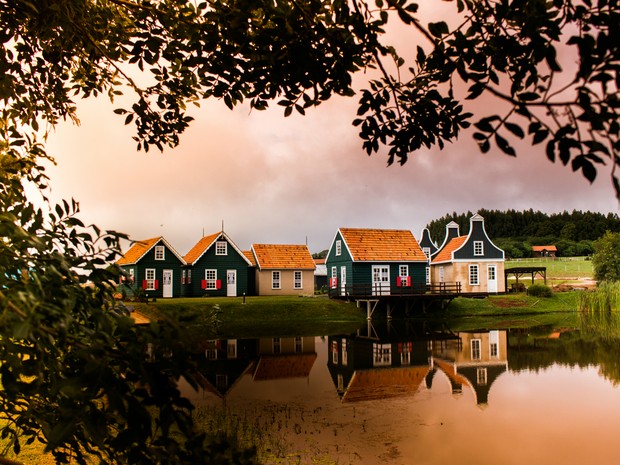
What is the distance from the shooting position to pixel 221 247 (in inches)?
1534

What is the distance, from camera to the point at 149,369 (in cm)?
193

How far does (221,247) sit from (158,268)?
4.87 m

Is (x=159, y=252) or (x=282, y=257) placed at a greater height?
(x=159, y=252)

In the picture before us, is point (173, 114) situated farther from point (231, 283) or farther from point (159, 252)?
point (231, 283)

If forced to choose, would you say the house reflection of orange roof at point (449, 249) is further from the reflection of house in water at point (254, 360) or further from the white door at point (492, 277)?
the reflection of house in water at point (254, 360)

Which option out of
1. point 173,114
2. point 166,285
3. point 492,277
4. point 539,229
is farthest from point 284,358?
point 539,229

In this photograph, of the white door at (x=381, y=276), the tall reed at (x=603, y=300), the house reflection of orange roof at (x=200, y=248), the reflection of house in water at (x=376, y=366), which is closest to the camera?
the reflection of house in water at (x=376, y=366)

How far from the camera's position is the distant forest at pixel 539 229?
315ft

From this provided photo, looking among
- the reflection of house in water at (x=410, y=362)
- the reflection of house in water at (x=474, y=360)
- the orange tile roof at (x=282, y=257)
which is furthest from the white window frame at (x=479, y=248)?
the reflection of house in water at (x=474, y=360)

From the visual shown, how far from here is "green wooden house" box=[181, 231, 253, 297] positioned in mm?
38125

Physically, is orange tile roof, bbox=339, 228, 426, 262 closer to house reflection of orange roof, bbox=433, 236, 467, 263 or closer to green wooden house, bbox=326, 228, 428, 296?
green wooden house, bbox=326, 228, 428, 296

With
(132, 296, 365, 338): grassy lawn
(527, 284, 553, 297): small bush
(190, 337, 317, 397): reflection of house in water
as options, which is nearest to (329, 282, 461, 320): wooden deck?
(132, 296, 365, 338): grassy lawn

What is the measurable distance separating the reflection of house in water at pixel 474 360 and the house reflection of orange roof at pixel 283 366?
174 inches

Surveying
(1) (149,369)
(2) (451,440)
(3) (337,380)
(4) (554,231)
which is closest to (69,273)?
(1) (149,369)
